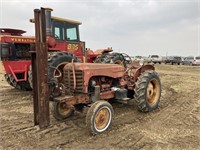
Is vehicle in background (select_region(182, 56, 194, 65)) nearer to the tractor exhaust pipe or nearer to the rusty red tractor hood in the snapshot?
the tractor exhaust pipe

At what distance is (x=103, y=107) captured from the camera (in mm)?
4816

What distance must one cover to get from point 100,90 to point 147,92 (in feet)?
4.51

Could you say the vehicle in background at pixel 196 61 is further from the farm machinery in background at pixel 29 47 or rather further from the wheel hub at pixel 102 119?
the wheel hub at pixel 102 119

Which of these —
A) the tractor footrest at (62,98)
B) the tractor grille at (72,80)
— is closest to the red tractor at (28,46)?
the tractor grille at (72,80)

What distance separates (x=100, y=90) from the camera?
577 centimetres

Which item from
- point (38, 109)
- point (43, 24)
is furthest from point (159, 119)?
point (43, 24)

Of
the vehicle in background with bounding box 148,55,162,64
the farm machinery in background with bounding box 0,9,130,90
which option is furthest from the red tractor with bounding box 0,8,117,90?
the vehicle in background with bounding box 148,55,162,64

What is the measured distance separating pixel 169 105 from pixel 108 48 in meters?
5.47

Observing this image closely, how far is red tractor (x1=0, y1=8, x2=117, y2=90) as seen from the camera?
8.08 meters

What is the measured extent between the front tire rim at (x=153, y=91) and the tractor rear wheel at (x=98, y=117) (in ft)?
6.46

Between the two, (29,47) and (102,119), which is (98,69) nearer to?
(102,119)

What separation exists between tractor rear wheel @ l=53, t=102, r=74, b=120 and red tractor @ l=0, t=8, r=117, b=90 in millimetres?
1680

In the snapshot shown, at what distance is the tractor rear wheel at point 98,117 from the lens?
4.55m

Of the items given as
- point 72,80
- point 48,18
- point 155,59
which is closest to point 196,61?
point 155,59
